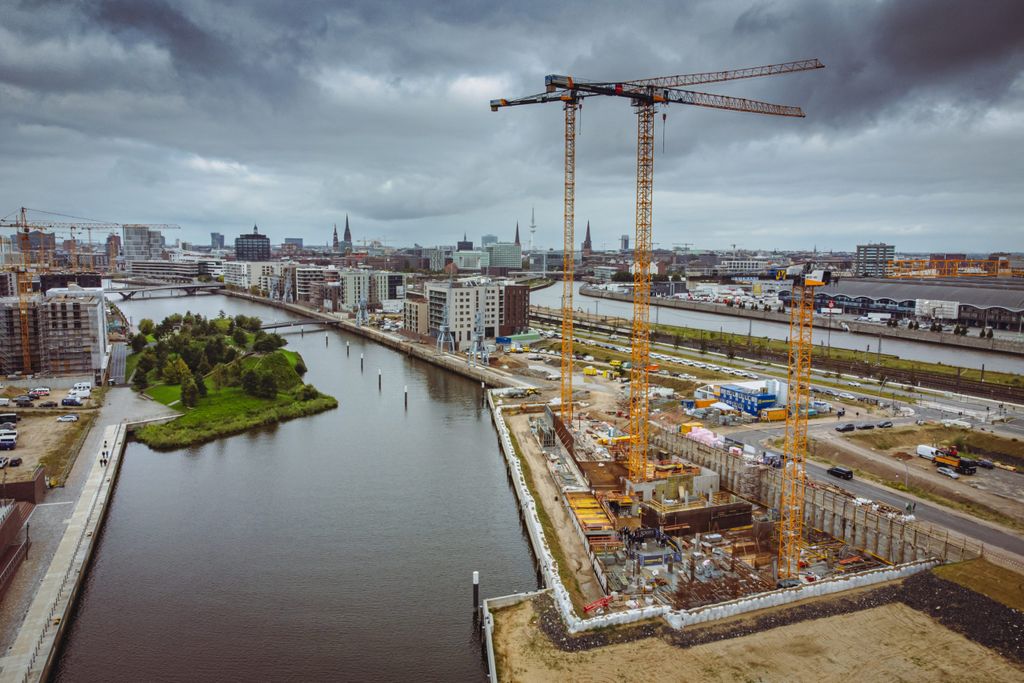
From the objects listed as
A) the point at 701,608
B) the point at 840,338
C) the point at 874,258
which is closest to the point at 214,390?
the point at 701,608

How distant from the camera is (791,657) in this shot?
8.12m

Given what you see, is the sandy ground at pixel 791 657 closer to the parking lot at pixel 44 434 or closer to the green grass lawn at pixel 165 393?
the parking lot at pixel 44 434

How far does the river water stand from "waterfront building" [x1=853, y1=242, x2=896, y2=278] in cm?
7882

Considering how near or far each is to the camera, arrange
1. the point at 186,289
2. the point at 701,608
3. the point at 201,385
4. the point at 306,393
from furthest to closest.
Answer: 1. the point at 186,289
2. the point at 306,393
3. the point at 201,385
4. the point at 701,608

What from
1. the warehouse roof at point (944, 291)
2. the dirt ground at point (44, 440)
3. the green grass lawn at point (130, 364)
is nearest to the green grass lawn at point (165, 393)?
the dirt ground at point (44, 440)

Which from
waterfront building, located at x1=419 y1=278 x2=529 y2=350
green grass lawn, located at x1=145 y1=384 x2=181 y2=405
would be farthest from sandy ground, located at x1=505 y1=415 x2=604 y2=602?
waterfront building, located at x1=419 y1=278 x2=529 y2=350

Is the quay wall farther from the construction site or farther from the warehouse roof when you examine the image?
the construction site

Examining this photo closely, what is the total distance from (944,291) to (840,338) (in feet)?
37.5

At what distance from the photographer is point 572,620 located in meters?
8.76

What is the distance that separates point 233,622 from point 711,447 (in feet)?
35.4

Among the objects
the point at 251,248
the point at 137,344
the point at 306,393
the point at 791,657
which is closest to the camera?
the point at 791,657

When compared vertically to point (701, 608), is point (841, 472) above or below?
above

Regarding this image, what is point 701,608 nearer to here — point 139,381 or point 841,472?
point 841,472

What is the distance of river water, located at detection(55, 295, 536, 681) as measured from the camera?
9133 millimetres
